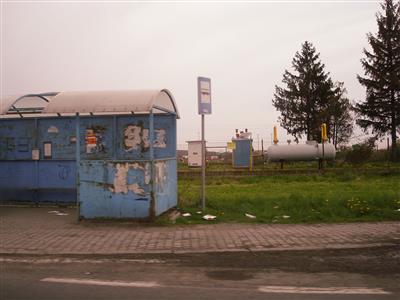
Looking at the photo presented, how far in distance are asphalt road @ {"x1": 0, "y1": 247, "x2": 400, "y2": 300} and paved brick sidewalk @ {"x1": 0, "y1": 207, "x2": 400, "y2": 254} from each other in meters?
0.32

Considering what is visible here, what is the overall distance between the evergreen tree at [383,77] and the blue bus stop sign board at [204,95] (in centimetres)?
3354

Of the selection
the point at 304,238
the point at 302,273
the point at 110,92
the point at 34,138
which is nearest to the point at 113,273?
the point at 302,273

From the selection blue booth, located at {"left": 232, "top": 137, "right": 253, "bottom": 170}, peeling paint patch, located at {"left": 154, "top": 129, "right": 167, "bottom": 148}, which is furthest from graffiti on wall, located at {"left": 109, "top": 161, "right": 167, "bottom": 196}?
blue booth, located at {"left": 232, "top": 137, "right": 253, "bottom": 170}

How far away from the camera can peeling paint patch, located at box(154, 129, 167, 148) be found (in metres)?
12.0

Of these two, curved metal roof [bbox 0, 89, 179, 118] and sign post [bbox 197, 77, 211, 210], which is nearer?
curved metal roof [bbox 0, 89, 179, 118]

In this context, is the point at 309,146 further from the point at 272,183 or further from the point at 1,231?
the point at 1,231

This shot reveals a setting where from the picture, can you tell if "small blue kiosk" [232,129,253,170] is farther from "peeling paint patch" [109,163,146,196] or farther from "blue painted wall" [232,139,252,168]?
"peeling paint patch" [109,163,146,196]

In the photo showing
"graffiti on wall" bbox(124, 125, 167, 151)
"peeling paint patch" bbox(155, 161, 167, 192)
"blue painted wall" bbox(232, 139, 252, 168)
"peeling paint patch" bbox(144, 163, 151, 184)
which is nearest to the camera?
"peeling paint patch" bbox(144, 163, 151, 184)

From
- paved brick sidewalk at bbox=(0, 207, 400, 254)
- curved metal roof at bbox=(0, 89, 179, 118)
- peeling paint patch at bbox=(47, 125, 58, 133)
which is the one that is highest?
curved metal roof at bbox=(0, 89, 179, 118)

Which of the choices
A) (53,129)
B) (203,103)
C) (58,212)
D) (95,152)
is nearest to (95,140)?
(95,152)

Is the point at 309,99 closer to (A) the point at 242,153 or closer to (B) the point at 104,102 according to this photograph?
(A) the point at 242,153

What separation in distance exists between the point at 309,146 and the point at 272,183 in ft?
37.9

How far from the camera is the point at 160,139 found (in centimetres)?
1209

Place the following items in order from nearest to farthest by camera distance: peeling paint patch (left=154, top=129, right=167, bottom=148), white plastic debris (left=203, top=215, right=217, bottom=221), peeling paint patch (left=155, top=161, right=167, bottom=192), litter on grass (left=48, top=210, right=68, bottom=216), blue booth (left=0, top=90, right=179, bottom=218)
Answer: blue booth (left=0, top=90, right=179, bottom=218) < peeling paint patch (left=155, top=161, right=167, bottom=192) < white plastic debris (left=203, top=215, right=217, bottom=221) < litter on grass (left=48, top=210, right=68, bottom=216) < peeling paint patch (left=154, top=129, right=167, bottom=148)
